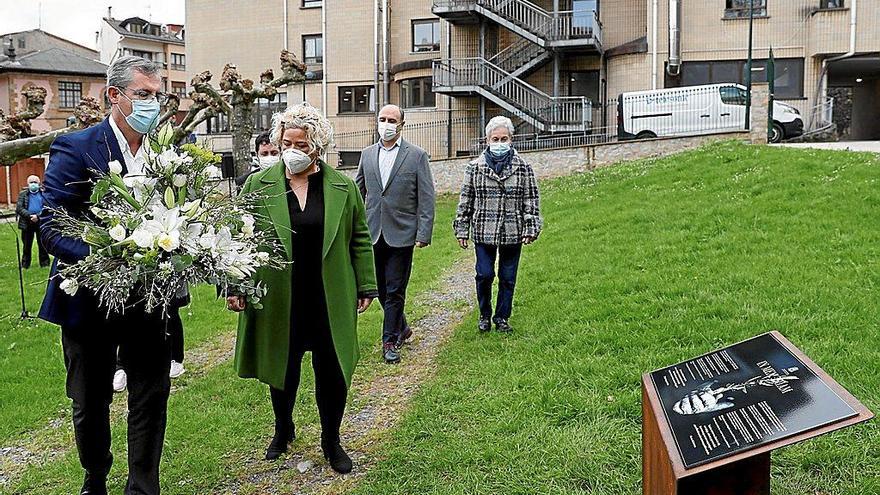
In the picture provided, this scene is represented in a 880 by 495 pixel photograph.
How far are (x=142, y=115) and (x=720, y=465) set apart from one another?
10.2ft

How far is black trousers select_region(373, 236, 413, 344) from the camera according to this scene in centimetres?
713

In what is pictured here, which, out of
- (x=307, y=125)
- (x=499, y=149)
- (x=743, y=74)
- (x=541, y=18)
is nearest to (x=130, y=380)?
(x=307, y=125)

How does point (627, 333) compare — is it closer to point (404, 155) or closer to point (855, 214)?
point (404, 155)

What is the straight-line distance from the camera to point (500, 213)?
7336mm

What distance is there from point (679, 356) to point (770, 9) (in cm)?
2497

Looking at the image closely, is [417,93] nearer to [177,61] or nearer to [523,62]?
[523,62]

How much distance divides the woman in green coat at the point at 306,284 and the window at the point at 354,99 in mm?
29595

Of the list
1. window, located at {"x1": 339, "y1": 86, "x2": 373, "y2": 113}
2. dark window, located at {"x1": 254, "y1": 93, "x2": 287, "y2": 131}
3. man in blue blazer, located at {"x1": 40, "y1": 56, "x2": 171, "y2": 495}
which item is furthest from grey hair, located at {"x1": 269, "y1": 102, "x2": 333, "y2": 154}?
dark window, located at {"x1": 254, "y1": 93, "x2": 287, "y2": 131}

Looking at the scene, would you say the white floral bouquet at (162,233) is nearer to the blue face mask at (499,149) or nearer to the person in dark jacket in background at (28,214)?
the blue face mask at (499,149)

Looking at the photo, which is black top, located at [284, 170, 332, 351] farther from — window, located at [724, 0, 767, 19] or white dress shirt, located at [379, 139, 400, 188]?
window, located at [724, 0, 767, 19]

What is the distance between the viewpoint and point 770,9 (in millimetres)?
27156

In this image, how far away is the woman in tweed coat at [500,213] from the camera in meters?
7.32

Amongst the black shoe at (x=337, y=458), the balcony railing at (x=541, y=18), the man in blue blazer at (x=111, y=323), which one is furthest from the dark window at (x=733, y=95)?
the man in blue blazer at (x=111, y=323)

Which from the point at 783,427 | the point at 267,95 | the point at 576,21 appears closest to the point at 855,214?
the point at 783,427
